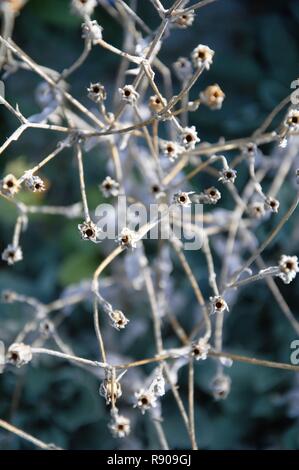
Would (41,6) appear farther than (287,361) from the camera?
Yes

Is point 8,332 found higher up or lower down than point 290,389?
higher up

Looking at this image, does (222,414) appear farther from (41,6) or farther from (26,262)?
(41,6)

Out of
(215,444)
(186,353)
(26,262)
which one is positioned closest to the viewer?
(186,353)

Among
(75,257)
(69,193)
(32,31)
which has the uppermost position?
(32,31)

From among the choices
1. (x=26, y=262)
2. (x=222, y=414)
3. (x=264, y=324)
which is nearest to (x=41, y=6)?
(x=26, y=262)

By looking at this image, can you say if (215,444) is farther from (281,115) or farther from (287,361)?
(281,115)

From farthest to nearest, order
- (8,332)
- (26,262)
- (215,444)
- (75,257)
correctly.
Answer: (26,262)
(75,257)
(8,332)
(215,444)
